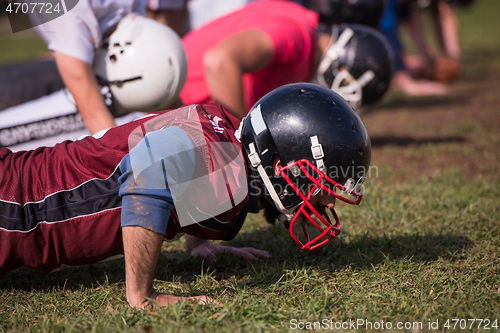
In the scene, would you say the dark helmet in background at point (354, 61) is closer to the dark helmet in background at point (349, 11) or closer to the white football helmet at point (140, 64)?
the dark helmet in background at point (349, 11)

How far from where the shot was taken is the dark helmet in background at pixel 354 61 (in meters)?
4.29

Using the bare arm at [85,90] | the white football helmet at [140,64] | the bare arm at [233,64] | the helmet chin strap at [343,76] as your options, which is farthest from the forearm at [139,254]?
the helmet chin strap at [343,76]

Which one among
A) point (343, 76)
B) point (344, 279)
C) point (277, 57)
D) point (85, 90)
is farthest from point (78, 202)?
point (343, 76)

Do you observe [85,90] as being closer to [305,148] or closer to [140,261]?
[140,261]

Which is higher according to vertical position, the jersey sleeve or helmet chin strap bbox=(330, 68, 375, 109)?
the jersey sleeve

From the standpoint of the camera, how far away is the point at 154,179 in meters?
1.95

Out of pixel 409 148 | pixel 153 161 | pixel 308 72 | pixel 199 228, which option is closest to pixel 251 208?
pixel 199 228

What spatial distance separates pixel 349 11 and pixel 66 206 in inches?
155

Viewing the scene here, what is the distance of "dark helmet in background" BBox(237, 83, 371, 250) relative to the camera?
2.14 m

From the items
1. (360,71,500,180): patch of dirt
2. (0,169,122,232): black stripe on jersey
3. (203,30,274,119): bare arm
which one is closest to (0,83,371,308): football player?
(0,169,122,232): black stripe on jersey

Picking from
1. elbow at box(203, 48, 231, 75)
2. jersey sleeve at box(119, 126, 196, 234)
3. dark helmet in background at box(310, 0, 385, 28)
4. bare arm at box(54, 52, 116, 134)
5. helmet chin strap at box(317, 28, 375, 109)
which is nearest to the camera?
jersey sleeve at box(119, 126, 196, 234)

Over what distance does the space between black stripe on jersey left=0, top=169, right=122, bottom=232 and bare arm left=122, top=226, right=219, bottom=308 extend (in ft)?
0.94

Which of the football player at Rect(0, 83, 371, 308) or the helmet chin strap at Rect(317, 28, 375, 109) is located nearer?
the football player at Rect(0, 83, 371, 308)

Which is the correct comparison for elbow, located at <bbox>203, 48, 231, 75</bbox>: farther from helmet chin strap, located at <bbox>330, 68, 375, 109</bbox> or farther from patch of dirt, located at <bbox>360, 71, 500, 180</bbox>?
patch of dirt, located at <bbox>360, 71, 500, 180</bbox>
